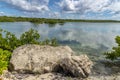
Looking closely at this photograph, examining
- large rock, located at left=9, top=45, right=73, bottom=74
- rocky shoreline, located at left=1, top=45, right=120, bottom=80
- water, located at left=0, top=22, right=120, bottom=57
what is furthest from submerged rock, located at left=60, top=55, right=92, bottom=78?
water, located at left=0, top=22, right=120, bottom=57

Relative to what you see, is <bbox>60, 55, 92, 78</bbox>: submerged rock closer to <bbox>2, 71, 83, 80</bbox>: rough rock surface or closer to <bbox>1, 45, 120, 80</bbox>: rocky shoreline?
<bbox>1, 45, 120, 80</bbox>: rocky shoreline

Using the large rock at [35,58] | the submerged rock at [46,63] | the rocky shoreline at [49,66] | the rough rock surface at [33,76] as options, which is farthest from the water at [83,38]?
the rough rock surface at [33,76]

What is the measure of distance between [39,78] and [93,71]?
3959 mm

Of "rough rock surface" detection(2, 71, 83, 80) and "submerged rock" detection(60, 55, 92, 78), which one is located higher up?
"submerged rock" detection(60, 55, 92, 78)

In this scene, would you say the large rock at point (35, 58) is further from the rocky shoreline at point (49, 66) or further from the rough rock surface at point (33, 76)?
the rough rock surface at point (33, 76)

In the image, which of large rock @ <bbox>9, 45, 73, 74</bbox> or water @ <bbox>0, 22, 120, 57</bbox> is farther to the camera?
water @ <bbox>0, 22, 120, 57</bbox>

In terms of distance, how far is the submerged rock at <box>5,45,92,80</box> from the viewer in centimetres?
1185

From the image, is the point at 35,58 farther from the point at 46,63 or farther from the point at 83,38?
the point at 83,38

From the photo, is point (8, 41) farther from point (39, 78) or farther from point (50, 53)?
point (39, 78)

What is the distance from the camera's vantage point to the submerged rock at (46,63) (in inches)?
467

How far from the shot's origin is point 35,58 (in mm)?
12742

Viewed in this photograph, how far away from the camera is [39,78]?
11.5 meters

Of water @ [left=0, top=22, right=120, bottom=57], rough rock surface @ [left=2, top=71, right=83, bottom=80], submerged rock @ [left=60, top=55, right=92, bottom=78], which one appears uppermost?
submerged rock @ [left=60, top=55, right=92, bottom=78]

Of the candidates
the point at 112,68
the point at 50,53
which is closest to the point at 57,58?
the point at 50,53
